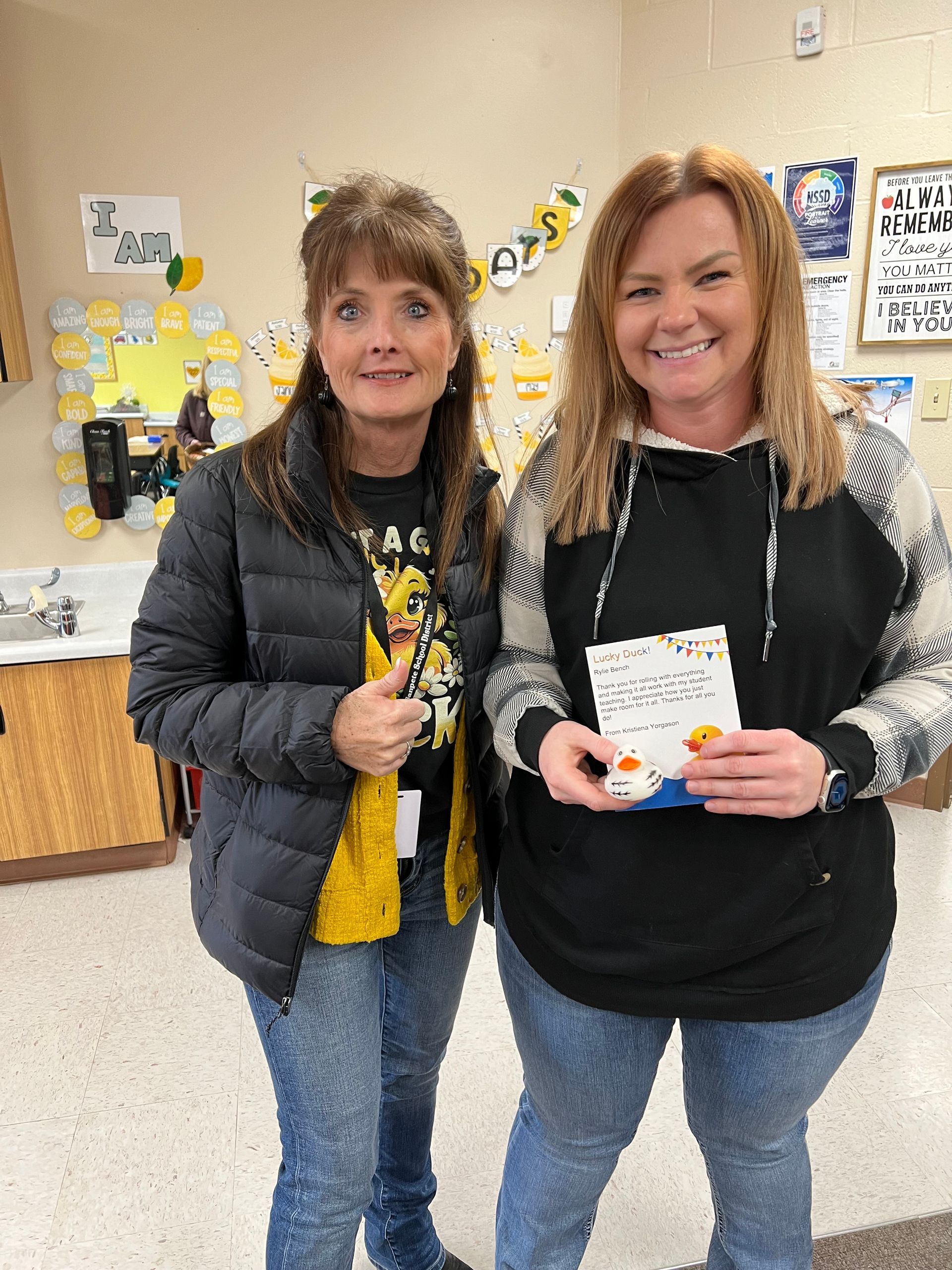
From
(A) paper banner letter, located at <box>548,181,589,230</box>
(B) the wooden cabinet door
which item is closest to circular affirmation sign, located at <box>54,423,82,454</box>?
(B) the wooden cabinet door

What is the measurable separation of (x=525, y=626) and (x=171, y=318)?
226 cm

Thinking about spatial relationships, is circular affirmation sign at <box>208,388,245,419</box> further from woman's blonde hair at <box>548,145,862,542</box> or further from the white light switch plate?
the white light switch plate

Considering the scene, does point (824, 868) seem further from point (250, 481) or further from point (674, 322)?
point (250, 481)

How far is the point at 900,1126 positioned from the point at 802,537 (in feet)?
5.05

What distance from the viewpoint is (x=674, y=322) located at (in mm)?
989

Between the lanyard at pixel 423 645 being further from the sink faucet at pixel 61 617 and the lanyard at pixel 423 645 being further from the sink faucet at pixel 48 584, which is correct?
the sink faucet at pixel 48 584

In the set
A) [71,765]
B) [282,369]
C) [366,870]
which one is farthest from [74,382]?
[366,870]

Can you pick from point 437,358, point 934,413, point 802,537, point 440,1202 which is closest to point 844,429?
point 802,537

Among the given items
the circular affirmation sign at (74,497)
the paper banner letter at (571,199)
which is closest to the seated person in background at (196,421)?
the circular affirmation sign at (74,497)

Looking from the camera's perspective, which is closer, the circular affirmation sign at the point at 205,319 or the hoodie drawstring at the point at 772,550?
the hoodie drawstring at the point at 772,550

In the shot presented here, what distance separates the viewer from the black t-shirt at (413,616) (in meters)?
1.16

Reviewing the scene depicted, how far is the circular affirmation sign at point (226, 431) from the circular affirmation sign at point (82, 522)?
0.49m

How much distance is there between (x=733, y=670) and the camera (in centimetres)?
100

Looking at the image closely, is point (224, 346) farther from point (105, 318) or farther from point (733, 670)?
point (733, 670)
